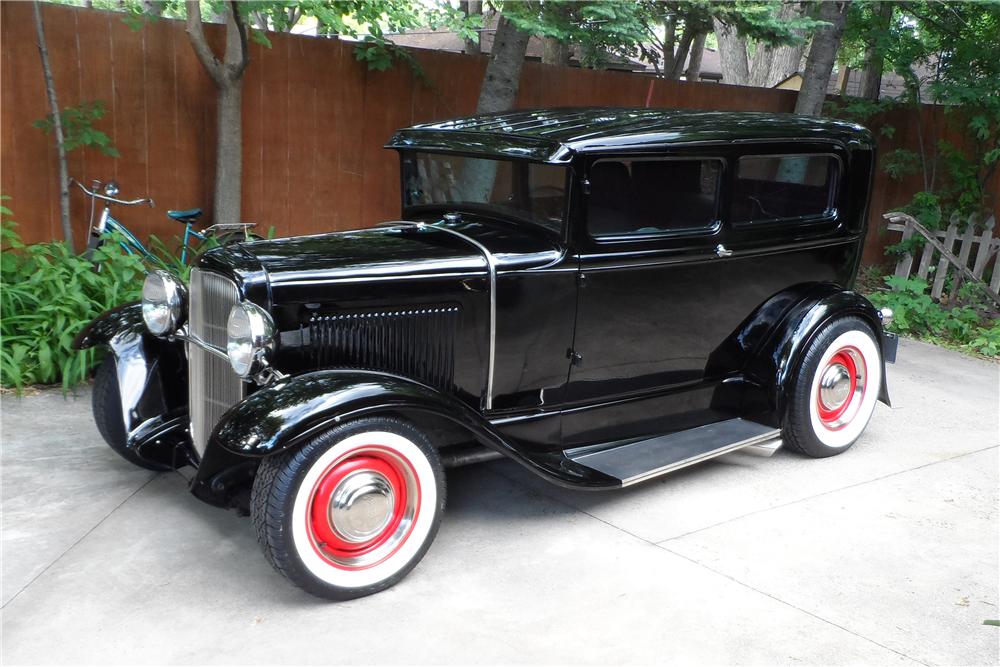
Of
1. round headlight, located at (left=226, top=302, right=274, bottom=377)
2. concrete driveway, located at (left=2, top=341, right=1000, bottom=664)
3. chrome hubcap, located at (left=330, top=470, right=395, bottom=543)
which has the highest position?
round headlight, located at (left=226, top=302, right=274, bottom=377)

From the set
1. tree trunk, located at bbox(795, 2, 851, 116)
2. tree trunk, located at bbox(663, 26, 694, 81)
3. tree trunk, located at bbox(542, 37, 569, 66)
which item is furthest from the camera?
tree trunk, located at bbox(542, 37, 569, 66)

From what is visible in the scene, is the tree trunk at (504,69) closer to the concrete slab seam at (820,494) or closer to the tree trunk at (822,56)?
the tree trunk at (822,56)

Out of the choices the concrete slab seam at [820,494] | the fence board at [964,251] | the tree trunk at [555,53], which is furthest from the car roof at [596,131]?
the tree trunk at [555,53]

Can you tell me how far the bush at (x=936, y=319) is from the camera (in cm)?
711

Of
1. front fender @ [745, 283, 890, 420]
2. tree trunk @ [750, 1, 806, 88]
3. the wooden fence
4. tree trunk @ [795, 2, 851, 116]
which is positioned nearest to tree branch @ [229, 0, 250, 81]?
the wooden fence

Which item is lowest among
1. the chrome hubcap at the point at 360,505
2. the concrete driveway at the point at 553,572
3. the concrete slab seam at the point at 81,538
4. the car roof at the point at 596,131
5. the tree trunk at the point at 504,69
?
the concrete slab seam at the point at 81,538

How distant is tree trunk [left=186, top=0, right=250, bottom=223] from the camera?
6017mm

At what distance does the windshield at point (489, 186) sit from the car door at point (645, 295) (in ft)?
0.48

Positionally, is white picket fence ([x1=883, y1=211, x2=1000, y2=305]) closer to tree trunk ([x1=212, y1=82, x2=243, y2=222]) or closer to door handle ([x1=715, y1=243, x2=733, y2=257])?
door handle ([x1=715, y1=243, x2=733, y2=257])

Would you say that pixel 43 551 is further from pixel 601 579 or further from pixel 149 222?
pixel 149 222

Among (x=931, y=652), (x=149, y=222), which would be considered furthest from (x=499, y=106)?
(x=931, y=652)

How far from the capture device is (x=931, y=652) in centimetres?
279

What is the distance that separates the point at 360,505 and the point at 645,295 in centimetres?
160

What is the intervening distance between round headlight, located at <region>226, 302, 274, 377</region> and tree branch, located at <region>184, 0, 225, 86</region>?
3739mm
